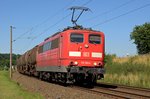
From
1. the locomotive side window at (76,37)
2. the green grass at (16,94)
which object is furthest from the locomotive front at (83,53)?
the green grass at (16,94)

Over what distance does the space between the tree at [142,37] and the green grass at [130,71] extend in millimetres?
45791

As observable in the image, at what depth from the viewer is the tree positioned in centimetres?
8381

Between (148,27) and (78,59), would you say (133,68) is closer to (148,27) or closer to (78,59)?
(78,59)

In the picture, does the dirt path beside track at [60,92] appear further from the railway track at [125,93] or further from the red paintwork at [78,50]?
the red paintwork at [78,50]

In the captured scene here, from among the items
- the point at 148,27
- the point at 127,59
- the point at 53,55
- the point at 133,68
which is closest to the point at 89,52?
the point at 53,55

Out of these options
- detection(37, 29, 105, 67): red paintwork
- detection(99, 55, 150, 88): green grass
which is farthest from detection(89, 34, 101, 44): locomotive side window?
detection(99, 55, 150, 88): green grass

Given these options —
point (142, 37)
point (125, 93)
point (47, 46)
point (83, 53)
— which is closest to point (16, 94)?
point (125, 93)

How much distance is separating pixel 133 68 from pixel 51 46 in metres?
8.00

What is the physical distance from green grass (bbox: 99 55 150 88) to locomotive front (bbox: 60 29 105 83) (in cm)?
413

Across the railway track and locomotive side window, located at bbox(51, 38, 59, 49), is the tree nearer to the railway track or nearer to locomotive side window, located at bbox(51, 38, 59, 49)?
locomotive side window, located at bbox(51, 38, 59, 49)

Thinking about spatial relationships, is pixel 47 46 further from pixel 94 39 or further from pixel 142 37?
pixel 142 37

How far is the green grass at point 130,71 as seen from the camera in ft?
91.9

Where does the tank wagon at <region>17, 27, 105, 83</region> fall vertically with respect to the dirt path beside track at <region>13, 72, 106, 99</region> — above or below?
above

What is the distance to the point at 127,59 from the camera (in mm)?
36844
